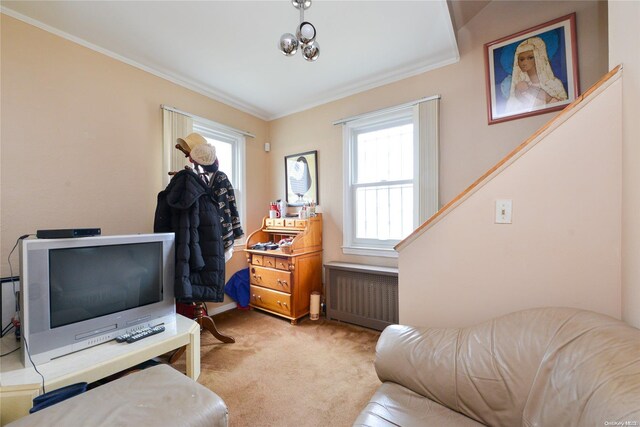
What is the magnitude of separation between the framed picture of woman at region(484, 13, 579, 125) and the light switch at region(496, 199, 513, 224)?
4.37ft

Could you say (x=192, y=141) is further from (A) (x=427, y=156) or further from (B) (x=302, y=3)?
(A) (x=427, y=156)

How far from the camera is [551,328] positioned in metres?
0.97

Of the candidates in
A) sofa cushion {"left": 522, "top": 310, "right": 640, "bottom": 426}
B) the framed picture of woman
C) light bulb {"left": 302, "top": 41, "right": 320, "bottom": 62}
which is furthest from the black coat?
the framed picture of woman

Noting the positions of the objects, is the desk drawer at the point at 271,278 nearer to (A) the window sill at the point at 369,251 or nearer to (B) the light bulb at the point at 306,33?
(A) the window sill at the point at 369,251

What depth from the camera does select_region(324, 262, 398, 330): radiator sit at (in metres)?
2.55

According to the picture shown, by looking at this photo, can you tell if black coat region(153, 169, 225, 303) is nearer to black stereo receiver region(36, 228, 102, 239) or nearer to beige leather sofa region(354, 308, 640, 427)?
black stereo receiver region(36, 228, 102, 239)

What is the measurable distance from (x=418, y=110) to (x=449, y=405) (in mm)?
2441

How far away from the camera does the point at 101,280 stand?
1.46 metres

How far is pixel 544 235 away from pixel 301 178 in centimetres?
267

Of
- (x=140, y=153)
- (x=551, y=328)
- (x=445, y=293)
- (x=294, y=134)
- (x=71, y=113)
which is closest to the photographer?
(x=551, y=328)

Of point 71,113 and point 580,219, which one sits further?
point 71,113

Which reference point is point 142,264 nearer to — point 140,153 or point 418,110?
point 140,153

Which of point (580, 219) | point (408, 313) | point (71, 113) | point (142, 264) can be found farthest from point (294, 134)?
point (580, 219)

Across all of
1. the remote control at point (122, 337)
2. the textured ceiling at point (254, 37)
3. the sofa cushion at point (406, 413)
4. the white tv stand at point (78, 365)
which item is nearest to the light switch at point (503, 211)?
the sofa cushion at point (406, 413)
